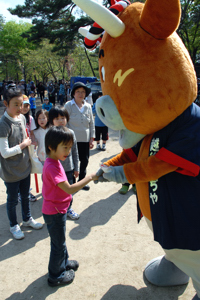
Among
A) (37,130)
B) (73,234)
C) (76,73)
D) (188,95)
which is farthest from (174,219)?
(76,73)

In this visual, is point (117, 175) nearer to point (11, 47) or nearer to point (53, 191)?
point (53, 191)

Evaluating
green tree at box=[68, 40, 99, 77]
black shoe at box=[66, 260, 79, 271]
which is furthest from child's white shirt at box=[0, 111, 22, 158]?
green tree at box=[68, 40, 99, 77]

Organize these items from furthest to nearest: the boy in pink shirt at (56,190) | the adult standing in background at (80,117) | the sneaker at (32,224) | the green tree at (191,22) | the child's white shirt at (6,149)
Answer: the green tree at (191,22) < the adult standing in background at (80,117) < the sneaker at (32,224) < the child's white shirt at (6,149) < the boy in pink shirt at (56,190)

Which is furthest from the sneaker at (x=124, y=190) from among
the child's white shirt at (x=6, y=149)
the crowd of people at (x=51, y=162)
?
the child's white shirt at (x=6, y=149)

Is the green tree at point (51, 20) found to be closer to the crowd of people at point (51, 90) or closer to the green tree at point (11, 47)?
the crowd of people at point (51, 90)

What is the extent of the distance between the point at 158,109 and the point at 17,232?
232 centimetres

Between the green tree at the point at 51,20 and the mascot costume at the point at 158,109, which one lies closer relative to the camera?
the mascot costume at the point at 158,109

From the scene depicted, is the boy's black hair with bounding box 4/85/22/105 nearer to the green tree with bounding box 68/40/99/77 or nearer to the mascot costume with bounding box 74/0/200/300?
the mascot costume with bounding box 74/0/200/300

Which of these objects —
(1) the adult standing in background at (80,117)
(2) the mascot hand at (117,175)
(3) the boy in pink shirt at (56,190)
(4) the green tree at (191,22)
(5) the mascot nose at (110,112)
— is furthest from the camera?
(4) the green tree at (191,22)

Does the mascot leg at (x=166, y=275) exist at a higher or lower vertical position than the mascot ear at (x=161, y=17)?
lower

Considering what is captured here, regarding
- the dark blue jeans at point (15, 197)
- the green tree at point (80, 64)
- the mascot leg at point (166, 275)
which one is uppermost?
the green tree at point (80, 64)

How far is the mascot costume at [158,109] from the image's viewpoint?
4.48 feet

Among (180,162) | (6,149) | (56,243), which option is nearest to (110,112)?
(180,162)

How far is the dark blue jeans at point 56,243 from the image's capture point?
1.99 m
